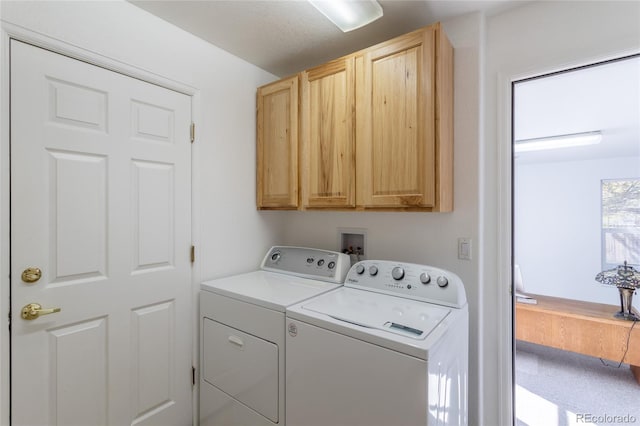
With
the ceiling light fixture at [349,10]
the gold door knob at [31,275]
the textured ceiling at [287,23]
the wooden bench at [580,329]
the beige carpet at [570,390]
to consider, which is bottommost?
the beige carpet at [570,390]

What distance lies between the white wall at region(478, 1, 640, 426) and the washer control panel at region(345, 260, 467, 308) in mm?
304

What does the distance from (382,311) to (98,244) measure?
141 centimetres

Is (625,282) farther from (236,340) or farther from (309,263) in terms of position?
Answer: (236,340)

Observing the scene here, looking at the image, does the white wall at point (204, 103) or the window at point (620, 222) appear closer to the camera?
the white wall at point (204, 103)

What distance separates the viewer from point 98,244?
1.43m

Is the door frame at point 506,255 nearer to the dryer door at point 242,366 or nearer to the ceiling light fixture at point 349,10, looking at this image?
the ceiling light fixture at point 349,10

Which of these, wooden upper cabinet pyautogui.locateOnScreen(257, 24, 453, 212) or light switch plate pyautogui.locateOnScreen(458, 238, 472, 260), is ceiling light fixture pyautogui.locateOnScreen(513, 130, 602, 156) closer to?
light switch plate pyautogui.locateOnScreen(458, 238, 472, 260)

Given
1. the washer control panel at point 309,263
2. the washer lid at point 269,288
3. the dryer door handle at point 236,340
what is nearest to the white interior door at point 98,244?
the washer lid at point 269,288

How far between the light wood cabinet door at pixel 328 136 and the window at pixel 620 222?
4.74 feet

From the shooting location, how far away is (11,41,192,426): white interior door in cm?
123

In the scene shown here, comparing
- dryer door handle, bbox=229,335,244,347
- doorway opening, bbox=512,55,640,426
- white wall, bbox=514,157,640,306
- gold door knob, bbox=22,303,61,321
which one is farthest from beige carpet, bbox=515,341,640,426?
gold door knob, bbox=22,303,61,321

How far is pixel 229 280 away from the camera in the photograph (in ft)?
6.16

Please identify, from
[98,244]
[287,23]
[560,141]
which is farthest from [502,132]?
[98,244]

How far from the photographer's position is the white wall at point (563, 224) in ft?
5.85
